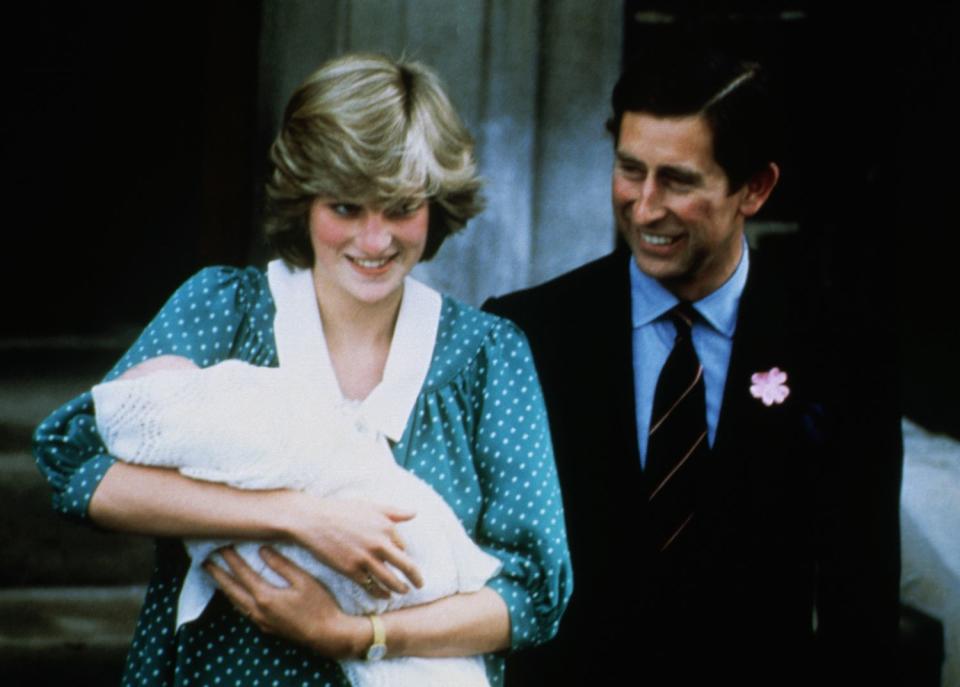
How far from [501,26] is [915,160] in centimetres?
130

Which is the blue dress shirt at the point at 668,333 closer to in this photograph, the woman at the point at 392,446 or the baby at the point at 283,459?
the woman at the point at 392,446

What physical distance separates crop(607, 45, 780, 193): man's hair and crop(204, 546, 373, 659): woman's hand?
1190 millimetres

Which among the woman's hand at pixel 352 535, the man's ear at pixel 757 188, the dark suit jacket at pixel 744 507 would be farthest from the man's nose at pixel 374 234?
the man's ear at pixel 757 188

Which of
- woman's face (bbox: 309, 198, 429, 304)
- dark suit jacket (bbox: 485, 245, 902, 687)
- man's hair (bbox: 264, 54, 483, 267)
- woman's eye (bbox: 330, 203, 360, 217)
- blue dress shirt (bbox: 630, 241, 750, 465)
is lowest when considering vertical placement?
dark suit jacket (bbox: 485, 245, 902, 687)

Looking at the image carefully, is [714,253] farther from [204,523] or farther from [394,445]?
[204,523]

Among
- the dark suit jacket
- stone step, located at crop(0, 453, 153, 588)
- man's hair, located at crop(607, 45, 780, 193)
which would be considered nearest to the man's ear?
man's hair, located at crop(607, 45, 780, 193)

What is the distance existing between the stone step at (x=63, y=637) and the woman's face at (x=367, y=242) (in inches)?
64.8

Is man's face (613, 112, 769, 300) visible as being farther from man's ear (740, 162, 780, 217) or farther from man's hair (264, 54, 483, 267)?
man's hair (264, 54, 483, 267)

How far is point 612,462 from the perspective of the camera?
2.50 m

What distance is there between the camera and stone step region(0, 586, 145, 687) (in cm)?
326

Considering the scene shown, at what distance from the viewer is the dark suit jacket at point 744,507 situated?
250cm

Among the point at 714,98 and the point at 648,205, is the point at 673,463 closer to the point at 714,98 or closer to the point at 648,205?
the point at 648,205

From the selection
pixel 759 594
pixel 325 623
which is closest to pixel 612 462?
pixel 759 594

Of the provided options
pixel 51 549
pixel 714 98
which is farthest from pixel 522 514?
pixel 51 549
